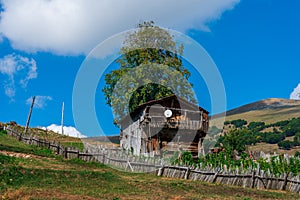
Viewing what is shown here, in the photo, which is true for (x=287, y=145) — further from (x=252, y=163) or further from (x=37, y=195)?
(x=37, y=195)

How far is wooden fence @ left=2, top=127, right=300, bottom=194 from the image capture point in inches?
849

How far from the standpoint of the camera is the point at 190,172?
2297 cm

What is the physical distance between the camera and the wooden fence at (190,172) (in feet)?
70.7

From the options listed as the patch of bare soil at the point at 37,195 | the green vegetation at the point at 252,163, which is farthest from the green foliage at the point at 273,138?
the patch of bare soil at the point at 37,195

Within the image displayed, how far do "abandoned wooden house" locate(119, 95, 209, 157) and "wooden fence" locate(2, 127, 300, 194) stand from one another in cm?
1042

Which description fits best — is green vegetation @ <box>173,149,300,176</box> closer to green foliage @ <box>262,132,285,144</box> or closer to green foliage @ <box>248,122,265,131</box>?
green foliage @ <box>262,132,285,144</box>

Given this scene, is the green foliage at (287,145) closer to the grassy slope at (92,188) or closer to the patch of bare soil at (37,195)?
the grassy slope at (92,188)

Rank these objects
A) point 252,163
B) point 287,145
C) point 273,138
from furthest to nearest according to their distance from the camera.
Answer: point 273,138 → point 287,145 → point 252,163

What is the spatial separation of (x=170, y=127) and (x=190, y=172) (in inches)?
606

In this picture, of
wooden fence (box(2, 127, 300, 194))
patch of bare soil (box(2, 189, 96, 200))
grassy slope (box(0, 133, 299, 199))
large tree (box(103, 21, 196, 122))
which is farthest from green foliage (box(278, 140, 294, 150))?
patch of bare soil (box(2, 189, 96, 200))

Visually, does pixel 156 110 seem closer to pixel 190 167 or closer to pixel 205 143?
pixel 205 143

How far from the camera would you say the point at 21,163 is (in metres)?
22.6

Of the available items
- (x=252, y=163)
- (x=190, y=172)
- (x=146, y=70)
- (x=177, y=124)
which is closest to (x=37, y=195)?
(x=190, y=172)

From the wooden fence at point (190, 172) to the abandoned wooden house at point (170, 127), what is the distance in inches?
410
